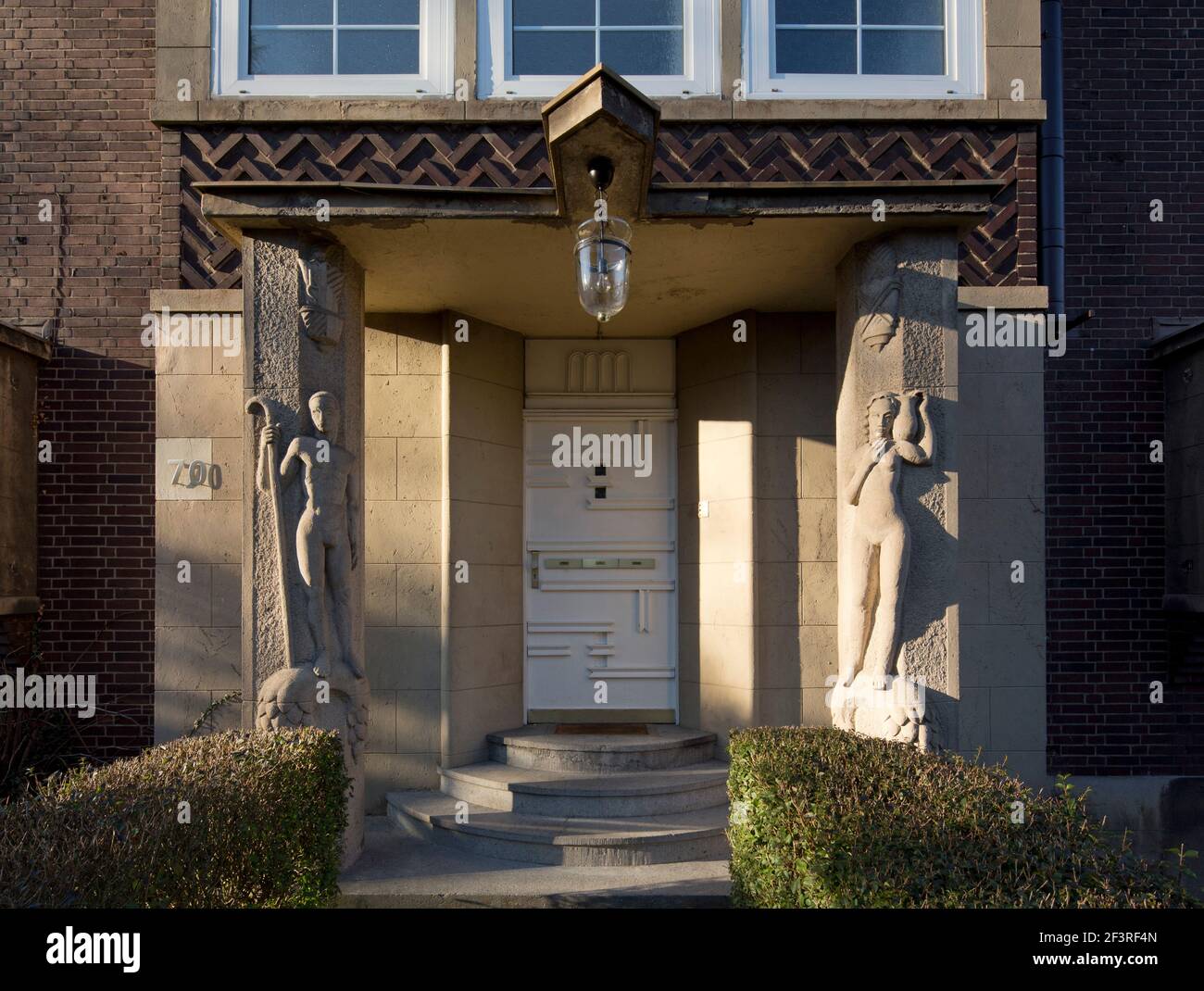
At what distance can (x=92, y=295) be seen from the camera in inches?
234

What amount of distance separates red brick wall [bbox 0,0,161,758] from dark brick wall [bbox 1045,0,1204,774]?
6705 mm

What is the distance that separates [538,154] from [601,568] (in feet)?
10.4

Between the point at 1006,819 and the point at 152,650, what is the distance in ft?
18.3

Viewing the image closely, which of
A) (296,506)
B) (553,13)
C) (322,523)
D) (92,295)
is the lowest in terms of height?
(322,523)

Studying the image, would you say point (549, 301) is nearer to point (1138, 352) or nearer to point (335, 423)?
point (335, 423)

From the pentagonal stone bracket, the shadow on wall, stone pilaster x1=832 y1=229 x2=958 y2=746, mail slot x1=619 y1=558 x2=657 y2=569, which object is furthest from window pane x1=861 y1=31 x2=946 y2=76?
the shadow on wall

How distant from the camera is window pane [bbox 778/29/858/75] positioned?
5.38 metres

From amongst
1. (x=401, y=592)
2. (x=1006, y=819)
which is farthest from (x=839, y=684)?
(x=401, y=592)

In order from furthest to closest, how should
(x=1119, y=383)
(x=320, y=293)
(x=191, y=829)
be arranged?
(x=1119, y=383)
(x=320, y=293)
(x=191, y=829)

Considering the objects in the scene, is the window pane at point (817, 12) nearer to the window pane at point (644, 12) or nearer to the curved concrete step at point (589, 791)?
the window pane at point (644, 12)

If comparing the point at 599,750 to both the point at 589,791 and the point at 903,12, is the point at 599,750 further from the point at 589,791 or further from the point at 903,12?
the point at 903,12

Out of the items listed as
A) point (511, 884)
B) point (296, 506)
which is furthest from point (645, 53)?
point (511, 884)
